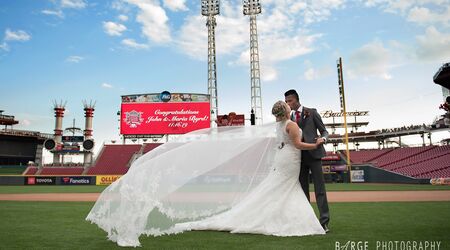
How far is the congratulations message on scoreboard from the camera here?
32.7 m

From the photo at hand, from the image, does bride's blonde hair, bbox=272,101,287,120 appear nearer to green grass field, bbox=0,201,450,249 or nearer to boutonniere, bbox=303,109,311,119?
boutonniere, bbox=303,109,311,119

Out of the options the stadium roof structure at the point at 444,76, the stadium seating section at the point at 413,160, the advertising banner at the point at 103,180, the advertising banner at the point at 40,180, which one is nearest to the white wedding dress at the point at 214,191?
the stadium roof structure at the point at 444,76

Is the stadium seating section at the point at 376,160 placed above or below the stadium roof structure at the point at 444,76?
below

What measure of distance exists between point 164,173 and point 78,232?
1632mm

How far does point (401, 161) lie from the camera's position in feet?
109

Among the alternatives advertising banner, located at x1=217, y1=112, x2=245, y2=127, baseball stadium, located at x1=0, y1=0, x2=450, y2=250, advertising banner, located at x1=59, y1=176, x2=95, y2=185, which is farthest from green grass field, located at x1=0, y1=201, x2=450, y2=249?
advertising banner, located at x1=59, y1=176, x2=95, y2=185

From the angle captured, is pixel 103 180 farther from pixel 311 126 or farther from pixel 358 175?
pixel 311 126

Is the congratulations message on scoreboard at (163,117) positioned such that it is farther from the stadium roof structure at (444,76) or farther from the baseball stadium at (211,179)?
the stadium roof structure at (444,76)

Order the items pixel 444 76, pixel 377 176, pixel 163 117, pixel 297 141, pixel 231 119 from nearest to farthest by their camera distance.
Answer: pixel 297 141 < pixel 444 76 < pixel 377 176 < pixel 231 119 < pixel 163 117

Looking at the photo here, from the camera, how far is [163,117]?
33.1 meters

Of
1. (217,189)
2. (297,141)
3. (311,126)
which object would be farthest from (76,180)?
(297,141)

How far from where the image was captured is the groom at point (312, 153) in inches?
180

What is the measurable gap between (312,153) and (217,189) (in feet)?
4.78

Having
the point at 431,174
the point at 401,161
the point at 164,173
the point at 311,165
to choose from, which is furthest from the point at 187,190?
the point at 401,161
